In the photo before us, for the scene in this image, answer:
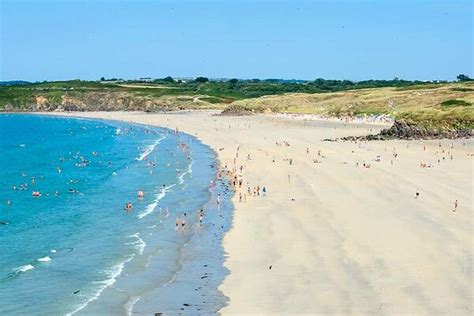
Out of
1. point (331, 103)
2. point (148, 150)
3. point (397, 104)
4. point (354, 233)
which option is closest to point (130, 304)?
point (354, 233)

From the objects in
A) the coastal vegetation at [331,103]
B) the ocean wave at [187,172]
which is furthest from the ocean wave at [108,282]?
the coastal vegetation at [331,103]

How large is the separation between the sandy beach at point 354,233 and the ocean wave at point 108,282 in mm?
4421

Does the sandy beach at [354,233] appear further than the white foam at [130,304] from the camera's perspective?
Yes

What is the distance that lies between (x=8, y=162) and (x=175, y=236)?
44.4 m

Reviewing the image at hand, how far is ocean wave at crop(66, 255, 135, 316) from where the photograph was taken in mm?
23750

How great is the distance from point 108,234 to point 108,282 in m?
9.05

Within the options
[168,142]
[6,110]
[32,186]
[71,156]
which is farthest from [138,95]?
[32,186]

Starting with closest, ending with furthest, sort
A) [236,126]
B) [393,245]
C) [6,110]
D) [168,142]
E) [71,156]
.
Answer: [393,245]
[71,156]
[168,142]
[236,126]
[6,110]

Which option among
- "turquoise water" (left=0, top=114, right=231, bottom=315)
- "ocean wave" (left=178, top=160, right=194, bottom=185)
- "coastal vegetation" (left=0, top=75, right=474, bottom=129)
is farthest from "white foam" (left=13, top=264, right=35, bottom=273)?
"coastal vegetation" (left=0, top=75, right=474, bottom=129)

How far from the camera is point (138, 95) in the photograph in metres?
197

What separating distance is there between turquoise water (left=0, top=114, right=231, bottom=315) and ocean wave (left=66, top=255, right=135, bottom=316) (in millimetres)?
38

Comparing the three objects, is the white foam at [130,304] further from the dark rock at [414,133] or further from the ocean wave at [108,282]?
the dark rock at [414,133]

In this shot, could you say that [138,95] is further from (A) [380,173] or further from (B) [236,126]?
(A) [380,173]

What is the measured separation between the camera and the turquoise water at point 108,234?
24.9 meters
